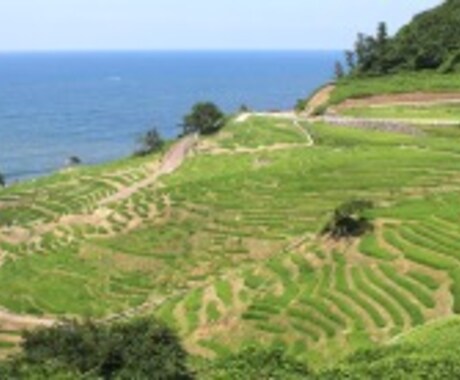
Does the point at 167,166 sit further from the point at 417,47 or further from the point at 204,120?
the point at 417,47

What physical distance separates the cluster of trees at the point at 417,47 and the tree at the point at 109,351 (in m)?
68.3

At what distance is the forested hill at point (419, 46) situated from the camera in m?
94.3

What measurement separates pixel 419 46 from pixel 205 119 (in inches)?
1085

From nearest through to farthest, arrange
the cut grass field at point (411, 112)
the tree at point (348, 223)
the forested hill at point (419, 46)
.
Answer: the tree at point (348, 223) < the cut grass field at point (411, 112) < the forested hill at point (419, 46)

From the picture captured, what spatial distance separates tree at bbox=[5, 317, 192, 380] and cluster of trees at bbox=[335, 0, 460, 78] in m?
A: 68.3

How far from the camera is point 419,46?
96750 mm

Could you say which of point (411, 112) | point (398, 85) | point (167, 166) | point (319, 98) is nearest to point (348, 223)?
point (167, 166)

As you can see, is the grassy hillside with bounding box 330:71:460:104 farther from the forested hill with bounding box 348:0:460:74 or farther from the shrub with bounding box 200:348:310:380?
the shrub with bounding box 200:348:310:380

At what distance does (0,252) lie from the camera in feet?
181

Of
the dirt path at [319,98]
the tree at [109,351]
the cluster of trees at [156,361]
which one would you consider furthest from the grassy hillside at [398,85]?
the tree at [109,351]

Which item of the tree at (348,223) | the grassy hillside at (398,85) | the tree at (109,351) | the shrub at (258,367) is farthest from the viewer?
the grassy hillside at (398,85)

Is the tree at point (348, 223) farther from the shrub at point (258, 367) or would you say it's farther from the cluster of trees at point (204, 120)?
the cluster of trees at point (204, 120)

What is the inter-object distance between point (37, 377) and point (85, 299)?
21.7 metres

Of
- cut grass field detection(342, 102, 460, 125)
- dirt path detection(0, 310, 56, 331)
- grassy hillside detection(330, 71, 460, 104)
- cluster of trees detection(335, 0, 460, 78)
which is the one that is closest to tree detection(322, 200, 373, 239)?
dirt path detection(0, 310, 56, 331)
